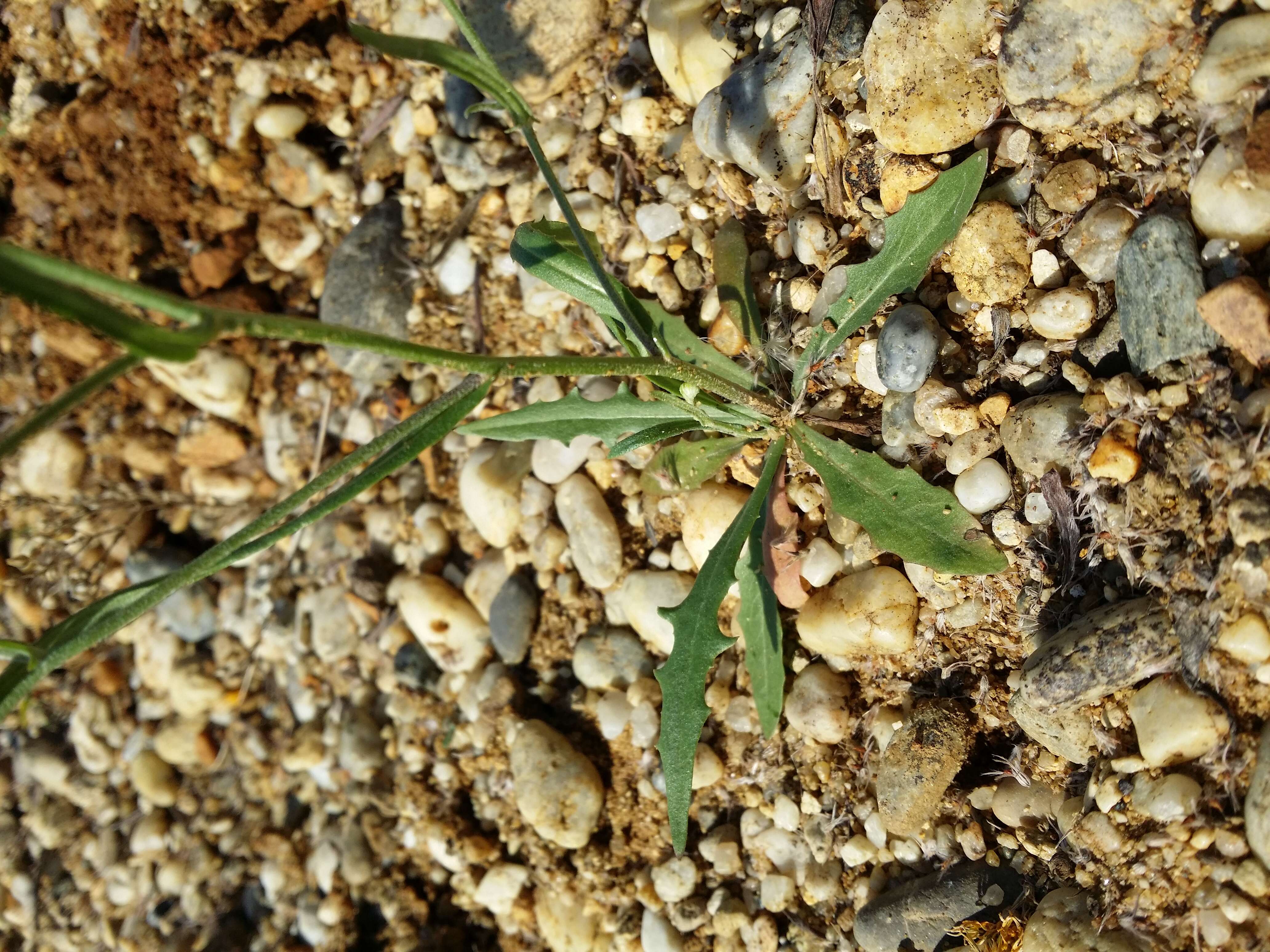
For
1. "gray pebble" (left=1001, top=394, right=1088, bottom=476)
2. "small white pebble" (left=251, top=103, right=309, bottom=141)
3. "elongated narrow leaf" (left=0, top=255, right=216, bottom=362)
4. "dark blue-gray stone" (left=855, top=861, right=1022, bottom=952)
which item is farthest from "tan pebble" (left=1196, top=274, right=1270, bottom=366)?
"small white pebble" (left=251, top=103, right=309, bottom=141)

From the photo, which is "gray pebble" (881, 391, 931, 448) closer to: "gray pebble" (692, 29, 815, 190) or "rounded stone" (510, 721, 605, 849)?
"gray pebble" (692, 29, 815, 190)

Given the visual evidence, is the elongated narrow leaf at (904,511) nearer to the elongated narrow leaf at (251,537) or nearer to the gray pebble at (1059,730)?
the gray pebble at (1059,730)

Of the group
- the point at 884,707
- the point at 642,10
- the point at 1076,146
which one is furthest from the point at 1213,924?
the point at 642,10

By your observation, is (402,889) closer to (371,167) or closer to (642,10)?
(371,167)

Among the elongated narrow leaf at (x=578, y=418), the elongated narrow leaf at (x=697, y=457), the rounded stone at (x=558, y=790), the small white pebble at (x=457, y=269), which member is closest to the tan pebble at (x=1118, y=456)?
the elongated narrow leaf at (x=697, y=457)

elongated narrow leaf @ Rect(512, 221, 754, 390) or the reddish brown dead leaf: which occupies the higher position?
elongated narrow leaf @ Rect(512, 221, 754, 390)
